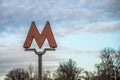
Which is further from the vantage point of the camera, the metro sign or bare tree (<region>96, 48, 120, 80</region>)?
bare tree (<region>96, 48, 120, 80</region>)

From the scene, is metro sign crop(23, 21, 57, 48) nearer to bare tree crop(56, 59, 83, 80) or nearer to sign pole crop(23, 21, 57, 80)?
sign pole crop(23, 21, 57, 80)

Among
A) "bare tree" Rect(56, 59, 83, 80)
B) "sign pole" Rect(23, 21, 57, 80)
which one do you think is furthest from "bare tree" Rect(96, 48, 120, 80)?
"sign pole" Rect(23, 21, 57, 80)

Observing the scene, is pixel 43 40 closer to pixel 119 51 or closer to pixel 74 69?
pixel 119 51

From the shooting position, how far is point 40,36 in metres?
11.4

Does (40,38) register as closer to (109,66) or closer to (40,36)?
(40,36)

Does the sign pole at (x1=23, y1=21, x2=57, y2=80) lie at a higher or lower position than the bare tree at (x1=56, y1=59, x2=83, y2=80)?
lower

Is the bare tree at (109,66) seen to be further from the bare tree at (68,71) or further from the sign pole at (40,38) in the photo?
the sign pole at (40,38)

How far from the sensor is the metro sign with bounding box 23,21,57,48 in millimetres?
11227

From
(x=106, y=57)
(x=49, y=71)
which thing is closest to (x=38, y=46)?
(x=106, y=57)

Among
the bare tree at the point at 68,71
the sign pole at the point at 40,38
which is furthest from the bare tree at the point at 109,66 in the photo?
the sign pole at the point at 40,38

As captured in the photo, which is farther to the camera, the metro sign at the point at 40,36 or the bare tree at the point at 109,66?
the bare tree at the point at 109,66

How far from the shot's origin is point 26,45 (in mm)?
11328

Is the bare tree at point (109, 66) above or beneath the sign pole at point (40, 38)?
above

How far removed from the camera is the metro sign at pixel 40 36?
11.2 m
